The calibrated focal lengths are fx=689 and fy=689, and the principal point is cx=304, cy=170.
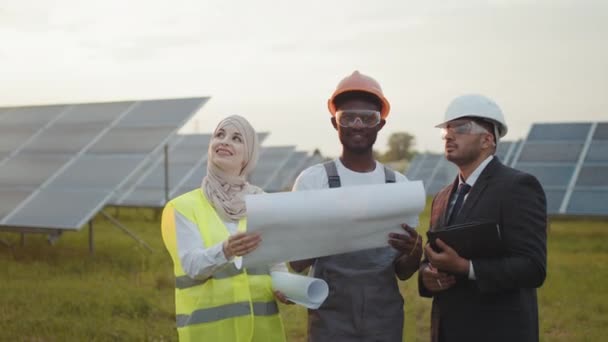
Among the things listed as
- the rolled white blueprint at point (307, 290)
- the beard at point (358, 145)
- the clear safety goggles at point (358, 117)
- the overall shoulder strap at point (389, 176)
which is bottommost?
the rolled white blueprint at point (307, 290)

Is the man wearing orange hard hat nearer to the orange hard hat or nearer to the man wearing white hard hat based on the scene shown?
the orange hard hat

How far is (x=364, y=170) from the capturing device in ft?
10.5

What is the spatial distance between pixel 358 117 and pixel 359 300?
0.82m

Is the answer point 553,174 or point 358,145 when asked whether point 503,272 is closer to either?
point 358,145

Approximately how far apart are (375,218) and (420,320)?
4.17 m

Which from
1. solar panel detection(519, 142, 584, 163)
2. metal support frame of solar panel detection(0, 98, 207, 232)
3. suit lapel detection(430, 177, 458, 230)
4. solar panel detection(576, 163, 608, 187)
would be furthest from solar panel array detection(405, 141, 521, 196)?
suit lapel detection(430, 177, 458, 230)

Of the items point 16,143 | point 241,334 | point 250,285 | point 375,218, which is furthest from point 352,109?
point 16,143

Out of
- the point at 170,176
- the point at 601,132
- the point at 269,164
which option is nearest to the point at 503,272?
the point at 601,132

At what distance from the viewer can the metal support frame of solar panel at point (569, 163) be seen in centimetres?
1257

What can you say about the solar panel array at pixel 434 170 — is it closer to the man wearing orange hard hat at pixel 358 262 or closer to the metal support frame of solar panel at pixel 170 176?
the metal support frame of solar panel at pixel 170 176

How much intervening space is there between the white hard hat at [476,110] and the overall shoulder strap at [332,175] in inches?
21.2

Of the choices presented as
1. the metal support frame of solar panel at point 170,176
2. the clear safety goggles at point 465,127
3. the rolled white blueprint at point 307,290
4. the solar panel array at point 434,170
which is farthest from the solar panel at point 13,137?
the solar panel array at point 434,170

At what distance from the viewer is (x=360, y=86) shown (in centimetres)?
315

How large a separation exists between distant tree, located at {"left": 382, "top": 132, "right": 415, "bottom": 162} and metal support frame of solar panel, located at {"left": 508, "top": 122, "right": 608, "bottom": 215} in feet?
187
